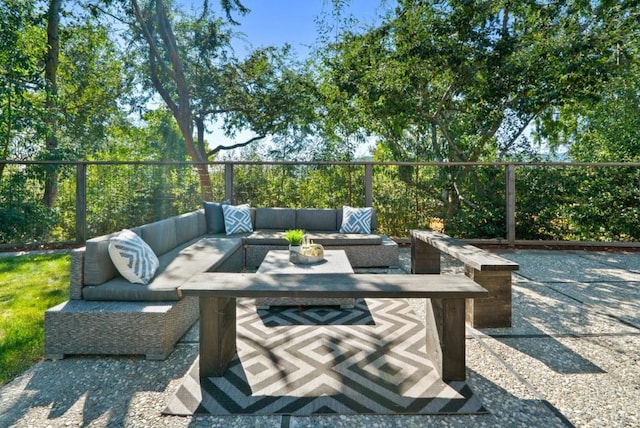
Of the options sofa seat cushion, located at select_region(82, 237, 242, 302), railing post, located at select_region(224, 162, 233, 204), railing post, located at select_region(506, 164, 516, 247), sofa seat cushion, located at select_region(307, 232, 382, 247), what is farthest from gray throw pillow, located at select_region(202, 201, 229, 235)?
railing post, located at select_region(506, 164, 516, 247)

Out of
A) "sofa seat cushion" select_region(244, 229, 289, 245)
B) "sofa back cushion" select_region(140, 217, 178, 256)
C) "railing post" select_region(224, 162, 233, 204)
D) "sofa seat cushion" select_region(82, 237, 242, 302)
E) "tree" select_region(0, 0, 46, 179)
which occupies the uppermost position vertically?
"tree" select_region(0, 0, 46, 179)

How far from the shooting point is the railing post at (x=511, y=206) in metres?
5.45

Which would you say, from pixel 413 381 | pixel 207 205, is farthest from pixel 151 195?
pixel 413 381

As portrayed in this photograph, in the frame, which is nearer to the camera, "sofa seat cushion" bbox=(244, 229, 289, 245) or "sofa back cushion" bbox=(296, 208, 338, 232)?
"sofa seat cushion" bbox=(244, 229, 289, 245)

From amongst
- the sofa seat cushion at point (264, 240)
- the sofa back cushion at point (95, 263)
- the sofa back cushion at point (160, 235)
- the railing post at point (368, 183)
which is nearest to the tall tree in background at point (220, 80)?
the railing post at point (368, 183)

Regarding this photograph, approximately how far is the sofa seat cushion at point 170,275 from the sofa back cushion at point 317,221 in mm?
1454

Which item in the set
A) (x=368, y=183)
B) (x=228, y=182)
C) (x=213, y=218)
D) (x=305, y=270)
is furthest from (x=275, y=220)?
(x=305, y=270)

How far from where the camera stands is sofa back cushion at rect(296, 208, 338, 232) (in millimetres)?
5062

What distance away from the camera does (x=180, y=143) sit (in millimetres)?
10914

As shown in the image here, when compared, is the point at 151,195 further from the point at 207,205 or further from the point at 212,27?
the point at 212,27

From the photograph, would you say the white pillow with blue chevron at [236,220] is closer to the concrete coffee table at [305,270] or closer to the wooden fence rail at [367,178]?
the wooden fence rail at [367,178]

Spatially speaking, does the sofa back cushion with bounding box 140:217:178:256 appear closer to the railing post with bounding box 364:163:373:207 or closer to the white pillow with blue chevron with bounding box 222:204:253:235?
the white pillow with blue chevron with bounding box 222:204:253:235

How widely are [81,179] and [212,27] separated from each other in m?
5.85

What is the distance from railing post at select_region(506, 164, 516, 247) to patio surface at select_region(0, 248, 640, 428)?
256 cm
